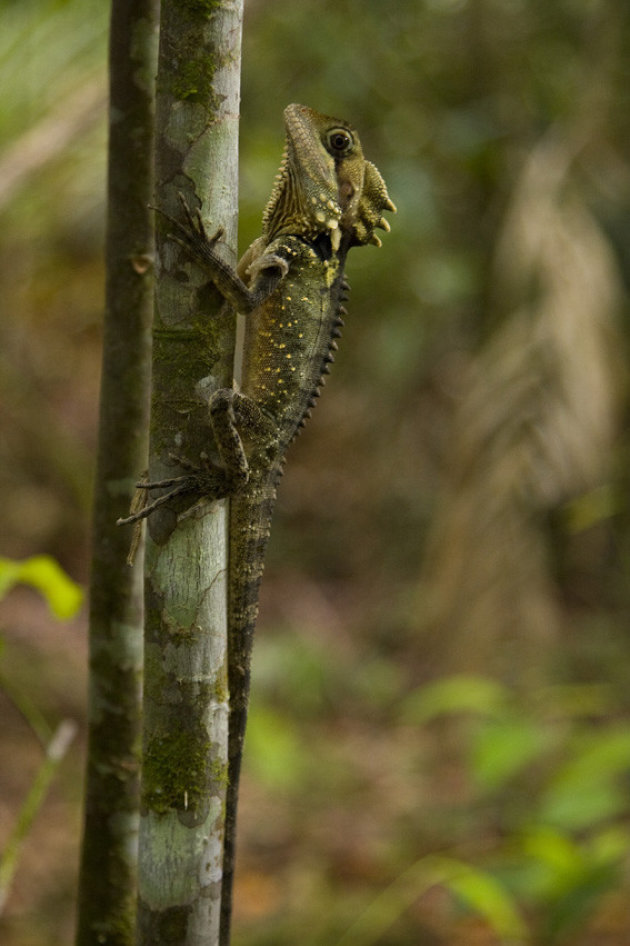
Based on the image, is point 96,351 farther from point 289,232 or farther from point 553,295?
point 289,232

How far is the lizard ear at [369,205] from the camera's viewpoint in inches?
102

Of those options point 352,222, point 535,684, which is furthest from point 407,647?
point 352,222

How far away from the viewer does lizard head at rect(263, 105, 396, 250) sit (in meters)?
2.53

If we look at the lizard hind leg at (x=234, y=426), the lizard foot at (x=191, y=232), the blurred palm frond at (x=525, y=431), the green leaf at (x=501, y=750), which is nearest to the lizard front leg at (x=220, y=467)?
the lizard hind leg at (x=234, y=426)

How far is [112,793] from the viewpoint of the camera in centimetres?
201

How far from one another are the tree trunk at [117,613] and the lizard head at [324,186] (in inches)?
27.7

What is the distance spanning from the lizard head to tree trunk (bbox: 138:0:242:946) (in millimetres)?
877

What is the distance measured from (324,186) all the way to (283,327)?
17.0 inches

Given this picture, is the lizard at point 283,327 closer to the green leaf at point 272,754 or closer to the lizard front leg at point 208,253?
the lizard front leg at point 208,253

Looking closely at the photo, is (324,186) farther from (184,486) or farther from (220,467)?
(184,486)

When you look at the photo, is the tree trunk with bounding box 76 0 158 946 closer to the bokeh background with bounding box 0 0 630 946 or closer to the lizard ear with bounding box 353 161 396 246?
the lizard ear with bounding box 353 161 396 246

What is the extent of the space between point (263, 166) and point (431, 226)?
1285mm

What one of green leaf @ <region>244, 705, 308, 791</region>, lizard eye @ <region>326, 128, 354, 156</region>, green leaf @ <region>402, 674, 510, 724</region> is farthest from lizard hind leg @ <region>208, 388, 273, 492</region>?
green leaf @ <region>244, 705, 308, 791</region>

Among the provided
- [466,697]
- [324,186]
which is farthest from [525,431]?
[324,186]
